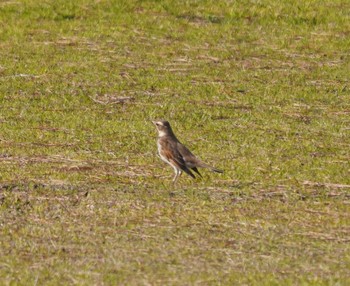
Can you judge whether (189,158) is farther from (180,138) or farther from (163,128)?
(180,138)

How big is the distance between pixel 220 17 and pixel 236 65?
360 cm

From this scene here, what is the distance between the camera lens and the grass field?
971 cm

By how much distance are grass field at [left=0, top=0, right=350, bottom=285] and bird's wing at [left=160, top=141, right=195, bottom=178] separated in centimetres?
25

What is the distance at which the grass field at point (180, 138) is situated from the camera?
31.9 feet

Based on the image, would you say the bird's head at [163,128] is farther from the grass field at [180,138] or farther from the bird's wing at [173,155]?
the grass field at [180,138]

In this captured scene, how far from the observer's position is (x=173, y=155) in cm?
1251

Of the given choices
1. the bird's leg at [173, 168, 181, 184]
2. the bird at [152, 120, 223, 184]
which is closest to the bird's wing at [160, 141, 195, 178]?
the bird at [152, 120, 223, 184]

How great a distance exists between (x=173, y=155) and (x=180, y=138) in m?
2.38

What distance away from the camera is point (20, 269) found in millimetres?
9328

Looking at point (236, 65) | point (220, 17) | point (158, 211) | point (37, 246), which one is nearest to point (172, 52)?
point (236, 65)

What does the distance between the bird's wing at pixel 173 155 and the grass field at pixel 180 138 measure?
0.25 metres

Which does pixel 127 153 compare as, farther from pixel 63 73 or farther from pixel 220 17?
→ pixel 220 17

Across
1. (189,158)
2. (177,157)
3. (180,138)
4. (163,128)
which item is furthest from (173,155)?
(180,138)

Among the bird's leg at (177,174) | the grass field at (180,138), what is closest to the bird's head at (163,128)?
the grass field at (180,138)
